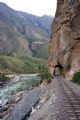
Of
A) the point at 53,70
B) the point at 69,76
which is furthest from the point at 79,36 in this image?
the point at 53,70

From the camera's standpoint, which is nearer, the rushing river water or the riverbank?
the riverbank

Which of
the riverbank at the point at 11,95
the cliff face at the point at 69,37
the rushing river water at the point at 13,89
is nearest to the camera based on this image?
the riverbank at the point at 11,95

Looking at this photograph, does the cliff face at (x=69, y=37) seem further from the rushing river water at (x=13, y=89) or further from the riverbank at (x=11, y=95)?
the rushing river water at (x=13, y=89)

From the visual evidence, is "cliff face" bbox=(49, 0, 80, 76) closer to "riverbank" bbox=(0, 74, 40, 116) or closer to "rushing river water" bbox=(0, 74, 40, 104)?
"riverbank" bbox=(0, 74, 40, 116)

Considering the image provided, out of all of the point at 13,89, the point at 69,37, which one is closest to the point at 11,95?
the point at 13,89

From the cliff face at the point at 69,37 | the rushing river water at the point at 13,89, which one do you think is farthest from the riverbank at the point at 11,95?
the cliff face at the point at 69,37

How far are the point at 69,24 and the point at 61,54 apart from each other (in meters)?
11.0

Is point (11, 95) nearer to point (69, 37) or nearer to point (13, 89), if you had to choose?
point (13, 89)

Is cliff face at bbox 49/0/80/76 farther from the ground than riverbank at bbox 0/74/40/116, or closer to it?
farther from the ground

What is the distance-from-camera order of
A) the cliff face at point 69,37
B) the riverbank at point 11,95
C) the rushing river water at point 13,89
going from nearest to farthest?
the riverbank at point 11,95
the rushing river water at point 13,89
the cliff face at point 69,37

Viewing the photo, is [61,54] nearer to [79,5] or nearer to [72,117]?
[79,5]

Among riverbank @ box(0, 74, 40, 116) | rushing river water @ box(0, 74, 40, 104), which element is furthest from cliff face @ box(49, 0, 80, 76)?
rushing river water @ box(0, 74, 40, 104)

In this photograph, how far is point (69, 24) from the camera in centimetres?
8612

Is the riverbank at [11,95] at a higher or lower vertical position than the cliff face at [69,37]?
lower
